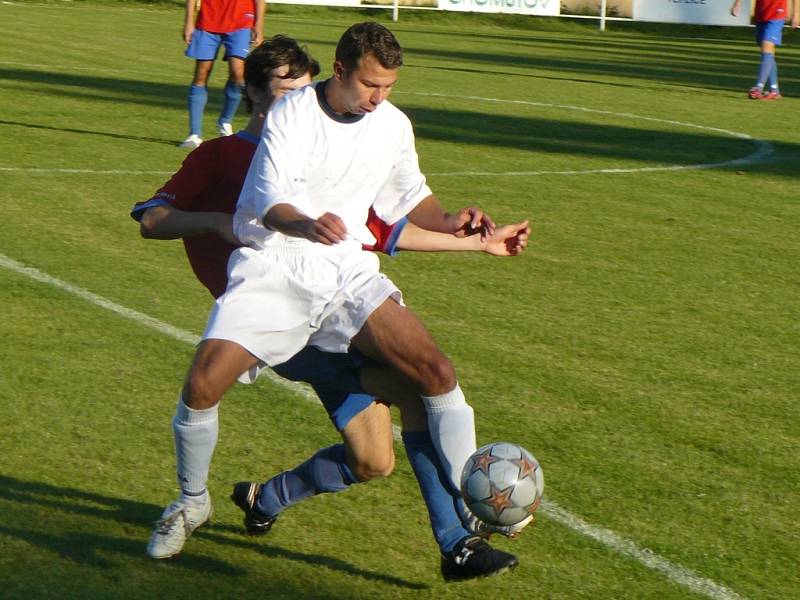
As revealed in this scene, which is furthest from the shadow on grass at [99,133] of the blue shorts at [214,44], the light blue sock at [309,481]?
the light blue sock at [309,481]

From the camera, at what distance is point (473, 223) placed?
4336 millimetres

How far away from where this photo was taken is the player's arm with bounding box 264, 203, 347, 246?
12.2ft

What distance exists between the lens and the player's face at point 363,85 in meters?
4.00

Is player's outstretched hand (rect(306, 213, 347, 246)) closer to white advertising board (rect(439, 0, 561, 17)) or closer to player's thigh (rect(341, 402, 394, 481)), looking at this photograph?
player's thigh (rect(341, 402, 394, 481))

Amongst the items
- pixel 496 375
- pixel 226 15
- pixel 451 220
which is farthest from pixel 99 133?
pixel 451 220

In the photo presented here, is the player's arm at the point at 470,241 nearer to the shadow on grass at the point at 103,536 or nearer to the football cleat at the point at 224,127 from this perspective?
the shadow on grass at the point at 103,536

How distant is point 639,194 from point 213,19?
4165 mm

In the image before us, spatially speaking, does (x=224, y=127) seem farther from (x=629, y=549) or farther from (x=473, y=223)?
(x=629, y=549)

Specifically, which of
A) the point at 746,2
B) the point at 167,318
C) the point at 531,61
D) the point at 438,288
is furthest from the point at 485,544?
the point at 746,2

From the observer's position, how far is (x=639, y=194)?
11.4 metres

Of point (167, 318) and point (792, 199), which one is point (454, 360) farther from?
point (792, 199)

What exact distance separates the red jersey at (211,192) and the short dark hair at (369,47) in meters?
0.49

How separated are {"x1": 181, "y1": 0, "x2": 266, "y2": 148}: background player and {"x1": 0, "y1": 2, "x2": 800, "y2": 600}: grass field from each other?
0.53m

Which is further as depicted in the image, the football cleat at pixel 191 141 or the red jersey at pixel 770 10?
the red jersey at pixel 770 10
